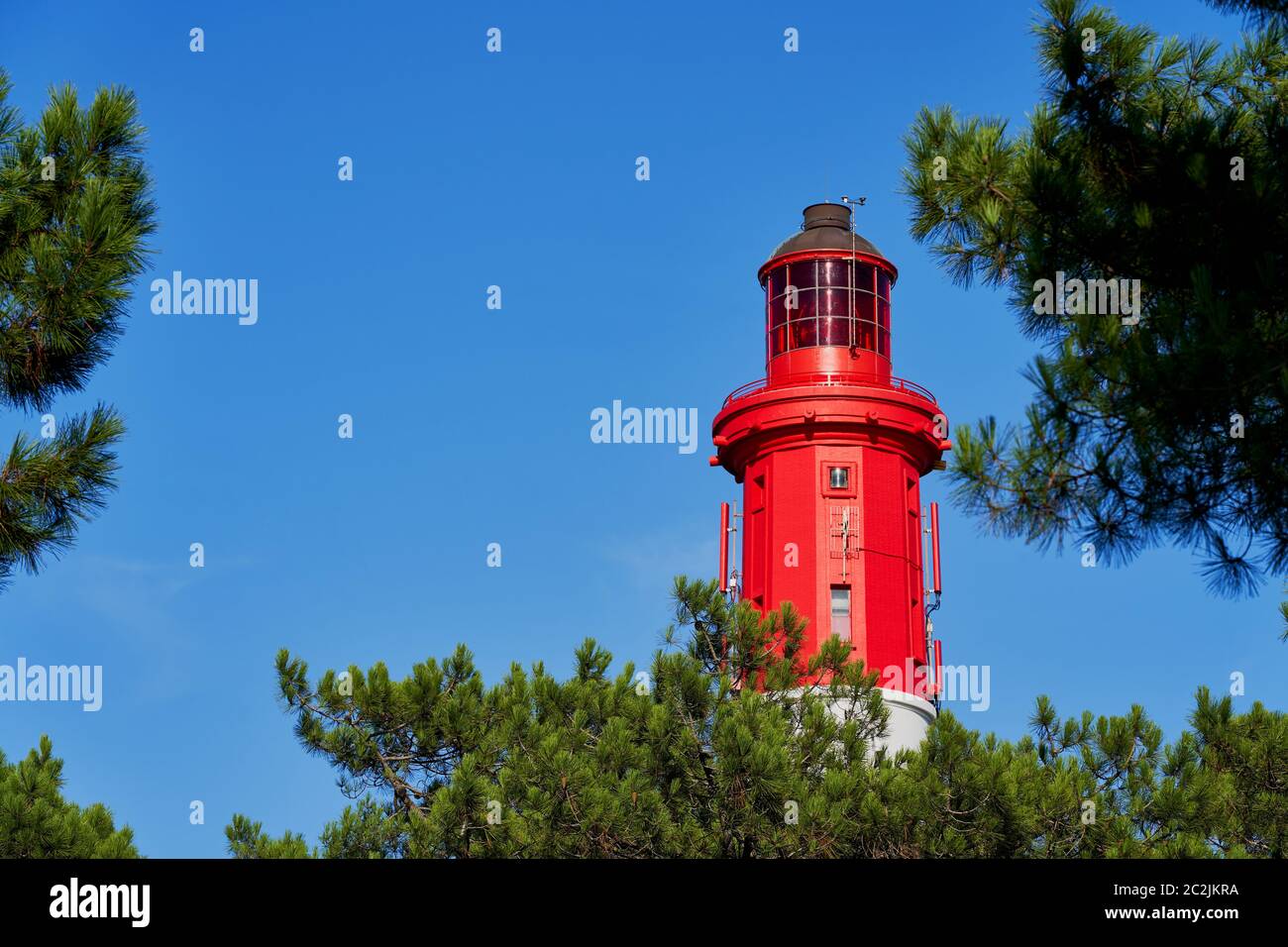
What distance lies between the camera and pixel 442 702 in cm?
2175

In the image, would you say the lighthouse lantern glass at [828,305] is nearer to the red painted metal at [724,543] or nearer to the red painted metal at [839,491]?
the red painted metal at [839,491]

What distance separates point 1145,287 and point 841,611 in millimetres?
17691

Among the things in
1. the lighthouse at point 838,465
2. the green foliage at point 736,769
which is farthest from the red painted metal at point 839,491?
the green foliage at point 736,769

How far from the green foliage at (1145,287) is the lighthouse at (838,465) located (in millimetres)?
16449

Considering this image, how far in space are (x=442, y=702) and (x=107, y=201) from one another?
10.5m

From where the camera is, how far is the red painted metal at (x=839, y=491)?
29422mm

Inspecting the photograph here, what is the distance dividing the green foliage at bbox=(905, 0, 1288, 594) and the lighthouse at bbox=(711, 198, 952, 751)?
16.4 m

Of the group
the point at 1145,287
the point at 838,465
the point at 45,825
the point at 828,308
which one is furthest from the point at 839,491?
the point at 1145,287

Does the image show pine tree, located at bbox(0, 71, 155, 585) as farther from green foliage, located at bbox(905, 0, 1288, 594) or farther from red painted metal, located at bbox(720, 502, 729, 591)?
red painted metal, located at bbox(720, 502, 729, 591)

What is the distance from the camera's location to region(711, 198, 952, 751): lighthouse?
29406 millimetres

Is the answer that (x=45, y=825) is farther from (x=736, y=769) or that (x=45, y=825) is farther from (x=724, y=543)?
(x=724, y=543)

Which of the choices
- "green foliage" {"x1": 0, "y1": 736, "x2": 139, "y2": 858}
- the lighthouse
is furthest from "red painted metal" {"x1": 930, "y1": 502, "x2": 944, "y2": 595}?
"green foliage" {"x1": 0, "y1": 736, "x2": 139, "y2": 858}
